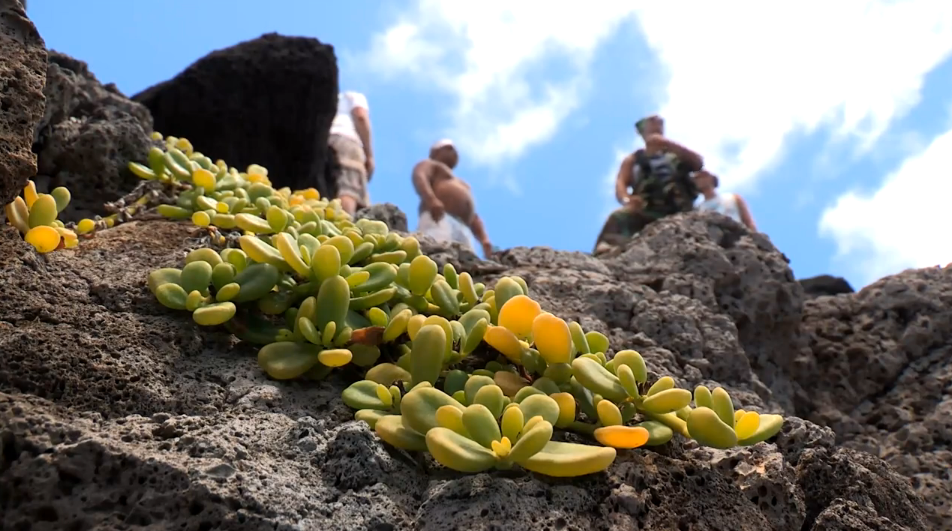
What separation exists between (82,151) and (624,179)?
16.2 feet

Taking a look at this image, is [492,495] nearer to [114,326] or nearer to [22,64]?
[114,326]

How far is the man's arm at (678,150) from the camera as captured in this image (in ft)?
19.8

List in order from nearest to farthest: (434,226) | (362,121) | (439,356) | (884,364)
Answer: (439,356), (884,364), (434,226), (362,121)

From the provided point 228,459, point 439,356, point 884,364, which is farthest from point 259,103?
Answer: point 228,459

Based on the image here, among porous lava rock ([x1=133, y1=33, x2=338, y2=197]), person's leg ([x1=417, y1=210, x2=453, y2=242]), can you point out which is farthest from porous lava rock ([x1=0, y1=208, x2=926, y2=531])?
person's leg ([x1=417, y1=210, x2=453, y2=242])

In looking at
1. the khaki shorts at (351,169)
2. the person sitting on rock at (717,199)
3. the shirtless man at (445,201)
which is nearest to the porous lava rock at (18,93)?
the shirtless man at (445,201)

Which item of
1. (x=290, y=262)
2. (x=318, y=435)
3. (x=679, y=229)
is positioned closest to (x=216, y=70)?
(x=679, y=229)

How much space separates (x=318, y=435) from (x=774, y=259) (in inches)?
74.6

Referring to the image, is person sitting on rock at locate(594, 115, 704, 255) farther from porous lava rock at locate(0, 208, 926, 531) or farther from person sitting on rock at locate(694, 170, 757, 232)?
porous lava rock at locate(0, 208, 926, 531)

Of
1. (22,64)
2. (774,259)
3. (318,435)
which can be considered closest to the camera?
(318,435)

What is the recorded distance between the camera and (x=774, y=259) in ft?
8.54

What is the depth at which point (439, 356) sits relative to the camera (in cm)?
128

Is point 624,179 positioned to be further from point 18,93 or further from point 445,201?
point 18,93

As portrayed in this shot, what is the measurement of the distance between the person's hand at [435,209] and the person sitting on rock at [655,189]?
1.21m
